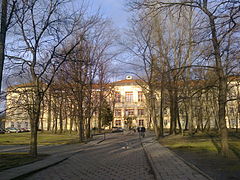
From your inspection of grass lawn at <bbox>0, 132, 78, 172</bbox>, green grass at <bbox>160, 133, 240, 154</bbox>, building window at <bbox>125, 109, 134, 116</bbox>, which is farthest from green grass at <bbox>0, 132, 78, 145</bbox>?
building window at <bbox>125, 109, 134, 116</bbox>

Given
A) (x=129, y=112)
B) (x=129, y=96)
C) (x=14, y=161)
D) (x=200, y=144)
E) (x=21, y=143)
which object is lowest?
(x=21, y=143)

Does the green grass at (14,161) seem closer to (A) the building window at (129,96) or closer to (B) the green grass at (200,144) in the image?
(B) the green grass at (200,144)

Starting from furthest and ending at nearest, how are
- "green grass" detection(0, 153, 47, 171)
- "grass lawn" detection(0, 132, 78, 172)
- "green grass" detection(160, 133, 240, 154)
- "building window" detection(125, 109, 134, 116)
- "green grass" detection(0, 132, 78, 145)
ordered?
"building window" detection(125, 109, 134, 116), "green grass" detection(0, 132, 78, 145), "green grass" detection(160, 133, 240, 154), "grass lawn" detection(0, 132, 78, 172), "green grass" detection(0, 153, 47, 171)

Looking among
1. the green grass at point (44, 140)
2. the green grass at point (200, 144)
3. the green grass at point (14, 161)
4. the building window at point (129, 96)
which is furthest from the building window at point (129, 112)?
the green grass at point (14, 161)

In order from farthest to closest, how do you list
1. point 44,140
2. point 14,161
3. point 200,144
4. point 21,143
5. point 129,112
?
point 129,112 < point 44,140 < point 21,143 < point 200,144 < point 14,161

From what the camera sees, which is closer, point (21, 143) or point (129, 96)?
point (21, 143)

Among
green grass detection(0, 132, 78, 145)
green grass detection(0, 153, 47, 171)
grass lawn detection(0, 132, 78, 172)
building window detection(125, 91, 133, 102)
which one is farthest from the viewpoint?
building window detection(125, 91, 133, 102)

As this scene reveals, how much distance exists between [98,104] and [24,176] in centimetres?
2294

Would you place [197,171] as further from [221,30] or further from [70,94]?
[70,94]

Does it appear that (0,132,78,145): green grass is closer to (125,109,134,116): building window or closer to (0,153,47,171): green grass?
(0,153,47,171): green grass

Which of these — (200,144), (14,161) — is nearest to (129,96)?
(200,144)

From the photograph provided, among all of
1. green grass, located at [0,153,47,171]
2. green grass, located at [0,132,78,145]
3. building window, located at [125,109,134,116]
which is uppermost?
building window, located at [125,109,134,116]

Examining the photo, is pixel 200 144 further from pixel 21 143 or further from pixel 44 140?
pixel 44 140

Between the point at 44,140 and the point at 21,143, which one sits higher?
the point at 21,143
